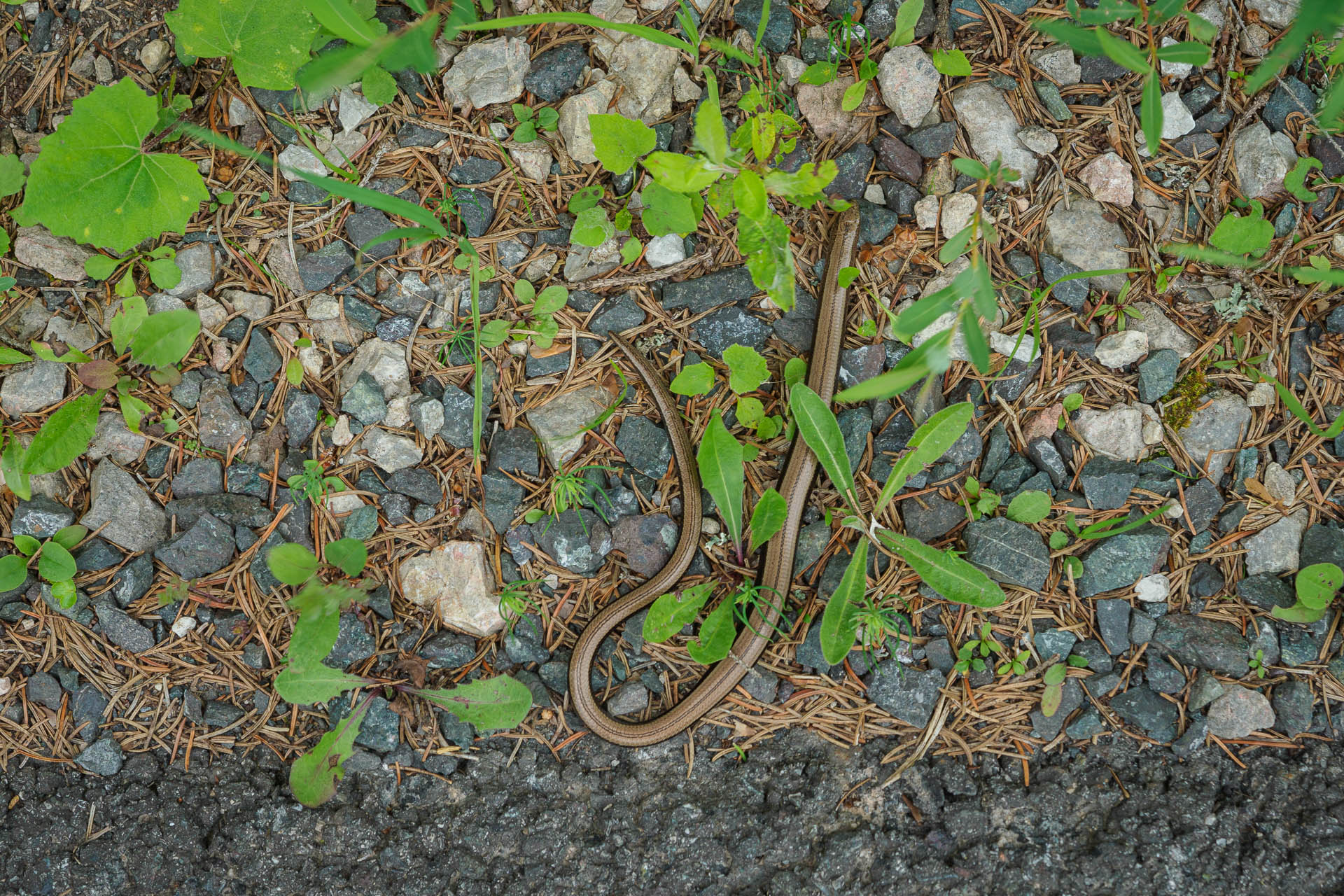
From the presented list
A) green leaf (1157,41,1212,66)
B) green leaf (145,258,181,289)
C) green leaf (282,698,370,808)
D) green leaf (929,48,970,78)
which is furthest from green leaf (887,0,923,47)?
green leaf (282,698,370,808)

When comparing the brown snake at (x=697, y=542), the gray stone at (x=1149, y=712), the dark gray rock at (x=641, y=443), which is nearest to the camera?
the gray stone at (x=1149, y=712)

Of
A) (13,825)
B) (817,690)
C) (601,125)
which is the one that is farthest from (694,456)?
(13,825)

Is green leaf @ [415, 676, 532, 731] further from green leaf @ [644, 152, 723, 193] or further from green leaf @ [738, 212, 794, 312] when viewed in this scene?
green leaf @ [644, 152, 723, 193]

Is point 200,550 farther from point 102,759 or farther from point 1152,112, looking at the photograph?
point 1152,112

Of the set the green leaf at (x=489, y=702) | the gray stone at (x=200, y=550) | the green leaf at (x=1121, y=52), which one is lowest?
the green leaf at (x=489, y=702)

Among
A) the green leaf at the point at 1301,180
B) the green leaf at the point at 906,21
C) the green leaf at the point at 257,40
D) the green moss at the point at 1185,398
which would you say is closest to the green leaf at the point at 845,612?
the green moss at the point at 1185,398

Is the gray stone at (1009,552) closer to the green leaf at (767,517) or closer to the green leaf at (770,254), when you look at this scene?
the green leaf at (767,517)
